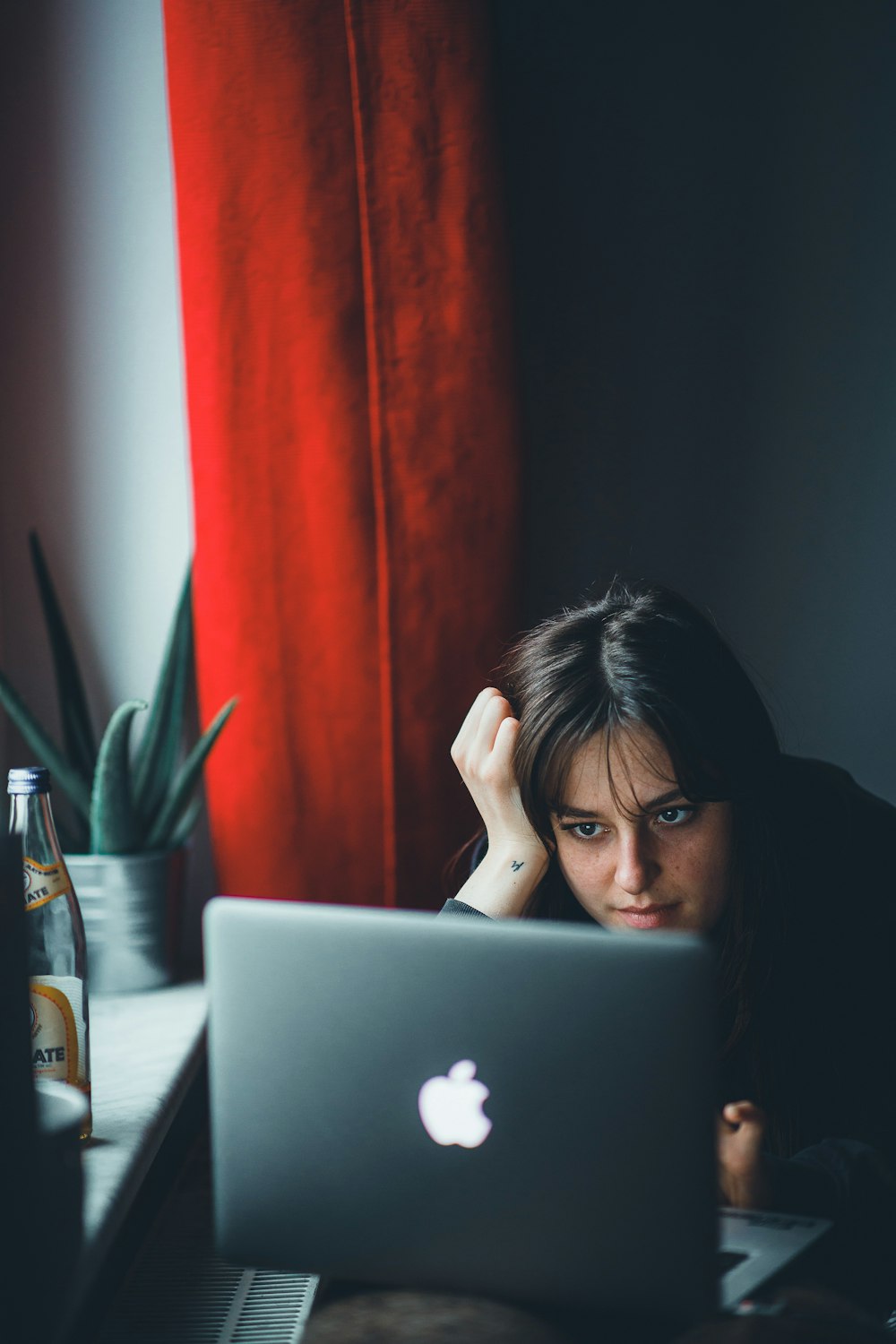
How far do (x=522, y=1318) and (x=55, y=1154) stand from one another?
30cm

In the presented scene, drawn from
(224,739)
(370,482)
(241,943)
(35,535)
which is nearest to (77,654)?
(35,535)

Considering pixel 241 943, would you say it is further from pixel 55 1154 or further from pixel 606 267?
pixel 606 267

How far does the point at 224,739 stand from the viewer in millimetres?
1629

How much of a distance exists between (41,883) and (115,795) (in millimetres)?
393

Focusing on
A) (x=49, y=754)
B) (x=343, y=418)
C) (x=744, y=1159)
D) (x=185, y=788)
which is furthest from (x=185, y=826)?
(x=744, y=1159)

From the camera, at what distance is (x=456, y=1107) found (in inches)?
28.0

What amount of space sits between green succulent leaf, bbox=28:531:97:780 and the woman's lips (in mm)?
822

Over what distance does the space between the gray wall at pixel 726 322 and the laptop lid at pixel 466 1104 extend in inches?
43.7

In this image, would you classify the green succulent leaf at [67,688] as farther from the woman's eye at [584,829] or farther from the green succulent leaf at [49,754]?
the woman's eye at [584,829]

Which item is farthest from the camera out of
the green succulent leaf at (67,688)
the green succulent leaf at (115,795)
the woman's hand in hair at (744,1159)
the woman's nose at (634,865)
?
the green succulent leaf at (67,688)

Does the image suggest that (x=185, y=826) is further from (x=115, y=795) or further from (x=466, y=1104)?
(x=466, y=1104)

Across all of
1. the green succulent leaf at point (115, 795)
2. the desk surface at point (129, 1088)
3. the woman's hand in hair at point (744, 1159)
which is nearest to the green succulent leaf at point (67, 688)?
the green succulent leaf at point (115, 795)

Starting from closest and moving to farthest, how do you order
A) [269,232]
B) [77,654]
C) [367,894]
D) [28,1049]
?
1. [28,1049]
2. [269,232]
3. [367,894]
4. [77,654]

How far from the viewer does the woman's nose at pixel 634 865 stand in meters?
1.19
